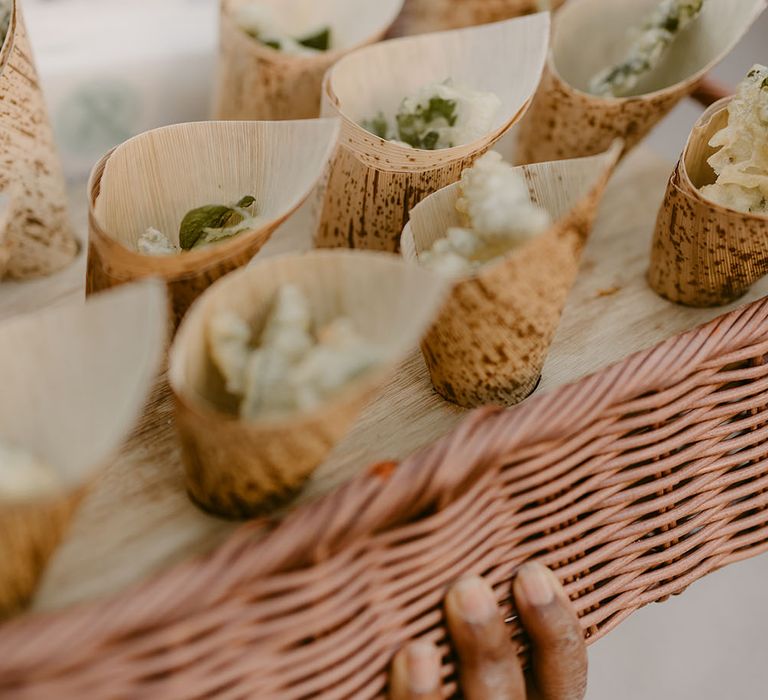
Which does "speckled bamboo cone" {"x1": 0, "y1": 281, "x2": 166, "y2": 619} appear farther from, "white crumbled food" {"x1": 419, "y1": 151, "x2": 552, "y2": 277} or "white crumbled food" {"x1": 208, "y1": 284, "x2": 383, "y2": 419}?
"white crumbled food" {"x1": 419, "y1": 151, "x2": 552, "y2": 277}

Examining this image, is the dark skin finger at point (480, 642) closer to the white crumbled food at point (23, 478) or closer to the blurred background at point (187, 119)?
the white crumbled food at point (23, 478)

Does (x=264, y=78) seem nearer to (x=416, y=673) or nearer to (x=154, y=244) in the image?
(x=154, y=244)

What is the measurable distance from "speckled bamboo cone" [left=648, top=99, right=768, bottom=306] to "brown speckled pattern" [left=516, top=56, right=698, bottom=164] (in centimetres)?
8

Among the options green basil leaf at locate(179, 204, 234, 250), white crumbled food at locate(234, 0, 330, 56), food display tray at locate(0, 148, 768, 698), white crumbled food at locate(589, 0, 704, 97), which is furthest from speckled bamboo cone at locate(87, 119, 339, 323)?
white crumbled food at locate(589, 0, 704, 97)

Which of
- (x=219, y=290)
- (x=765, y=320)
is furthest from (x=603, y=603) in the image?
(x=219, y=290)

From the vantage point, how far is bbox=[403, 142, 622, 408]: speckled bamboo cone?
19.8 inches

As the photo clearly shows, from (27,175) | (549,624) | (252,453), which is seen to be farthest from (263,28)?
(549,624)

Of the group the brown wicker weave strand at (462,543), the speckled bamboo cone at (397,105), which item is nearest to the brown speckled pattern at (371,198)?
the speckled bamboo cone at (397,105)

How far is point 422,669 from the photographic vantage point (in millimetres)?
493

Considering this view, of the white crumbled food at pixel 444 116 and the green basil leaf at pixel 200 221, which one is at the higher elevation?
the white crumbled food at pixel 444 116

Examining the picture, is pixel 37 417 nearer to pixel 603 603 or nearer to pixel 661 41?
pixel 603 603

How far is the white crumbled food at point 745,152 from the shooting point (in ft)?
1.98

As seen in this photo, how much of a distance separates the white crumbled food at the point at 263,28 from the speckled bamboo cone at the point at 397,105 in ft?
0.32

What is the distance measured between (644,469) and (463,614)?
0.59 feet
